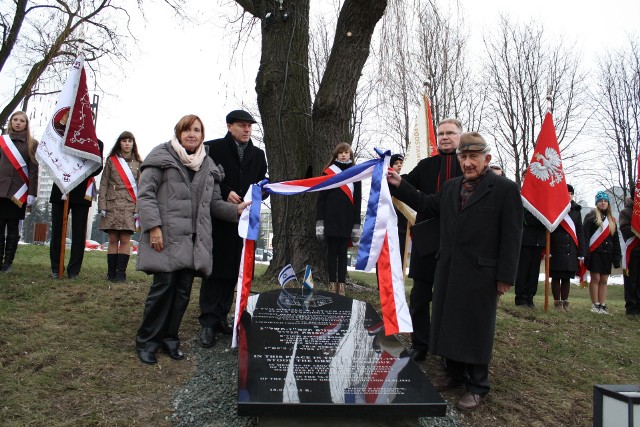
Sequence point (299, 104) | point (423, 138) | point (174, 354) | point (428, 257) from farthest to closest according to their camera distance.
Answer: point (423, 138) → point (299, 104) → point (428, 257) → point (174, 354)

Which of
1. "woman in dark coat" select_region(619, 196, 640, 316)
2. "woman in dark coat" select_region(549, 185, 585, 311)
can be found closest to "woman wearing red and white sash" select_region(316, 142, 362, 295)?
"woman in dark coat" select_region(549, 185, 585, 311)

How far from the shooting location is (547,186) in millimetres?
7988

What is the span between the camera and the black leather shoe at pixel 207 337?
15.8ft

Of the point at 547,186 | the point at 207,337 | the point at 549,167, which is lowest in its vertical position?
the point at 207,337

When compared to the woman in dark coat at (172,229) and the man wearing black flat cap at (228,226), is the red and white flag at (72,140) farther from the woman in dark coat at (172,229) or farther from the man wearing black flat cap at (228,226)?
the woman in dark coat at (172,229)

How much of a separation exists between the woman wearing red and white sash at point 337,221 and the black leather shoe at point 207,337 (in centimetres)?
231

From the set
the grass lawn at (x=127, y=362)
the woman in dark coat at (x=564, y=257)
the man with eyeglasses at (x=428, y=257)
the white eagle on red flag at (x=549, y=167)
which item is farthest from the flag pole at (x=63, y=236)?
the woman in dark coat at (x=564, y=257)

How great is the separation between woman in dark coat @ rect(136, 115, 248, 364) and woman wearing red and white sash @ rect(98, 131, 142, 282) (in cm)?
278

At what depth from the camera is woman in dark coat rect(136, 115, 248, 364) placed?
4.36 m

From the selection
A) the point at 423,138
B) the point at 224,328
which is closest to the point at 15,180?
the point at 224,328

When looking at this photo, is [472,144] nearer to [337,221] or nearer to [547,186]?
[337,221]

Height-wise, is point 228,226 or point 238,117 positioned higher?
point 238,117

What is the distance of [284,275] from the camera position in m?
5.55

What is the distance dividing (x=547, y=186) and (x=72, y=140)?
6.80 metres
